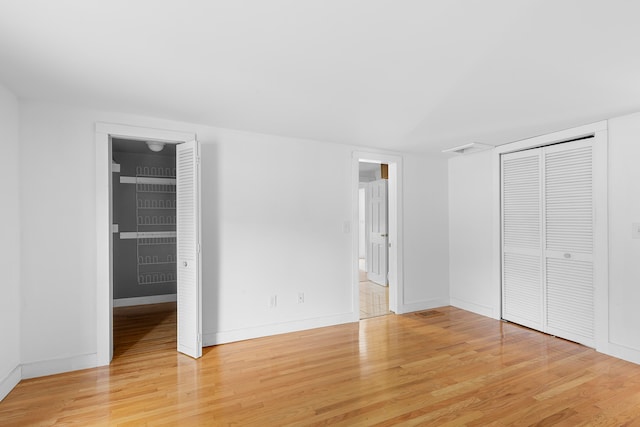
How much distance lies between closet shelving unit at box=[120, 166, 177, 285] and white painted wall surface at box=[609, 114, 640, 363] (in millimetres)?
5370

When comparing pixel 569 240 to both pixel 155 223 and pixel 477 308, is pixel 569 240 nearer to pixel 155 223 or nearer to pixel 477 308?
pixel 477 308

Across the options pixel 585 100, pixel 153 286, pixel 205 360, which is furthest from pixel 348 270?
pixel 153 286


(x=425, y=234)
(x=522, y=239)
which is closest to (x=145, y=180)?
(x=425, y=234)

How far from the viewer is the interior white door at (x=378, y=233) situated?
6012mm

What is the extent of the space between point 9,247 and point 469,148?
15.5ft

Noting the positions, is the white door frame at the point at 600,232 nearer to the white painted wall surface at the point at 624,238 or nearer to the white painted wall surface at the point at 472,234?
the white painted wall surface at the point at 624,238

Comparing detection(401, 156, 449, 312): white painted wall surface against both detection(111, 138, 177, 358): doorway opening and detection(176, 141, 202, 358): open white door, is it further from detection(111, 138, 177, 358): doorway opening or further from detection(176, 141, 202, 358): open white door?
detection(111, 138, 177, 358): doorway opening

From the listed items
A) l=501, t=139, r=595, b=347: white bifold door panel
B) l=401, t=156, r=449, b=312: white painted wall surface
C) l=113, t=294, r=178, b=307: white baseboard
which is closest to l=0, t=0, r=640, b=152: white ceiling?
l=501, t=139, r=595, b=347: white bifold door panel

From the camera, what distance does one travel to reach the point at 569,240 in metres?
3.40

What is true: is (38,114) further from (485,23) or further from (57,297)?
(485,23)

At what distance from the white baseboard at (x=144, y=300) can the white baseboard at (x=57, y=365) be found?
2.06 metres

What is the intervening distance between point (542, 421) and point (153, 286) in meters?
5.11

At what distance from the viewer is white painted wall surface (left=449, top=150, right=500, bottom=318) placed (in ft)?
13.9

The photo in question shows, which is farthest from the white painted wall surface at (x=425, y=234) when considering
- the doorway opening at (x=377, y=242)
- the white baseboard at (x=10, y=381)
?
the white baseboard at (x=10, y=381)
